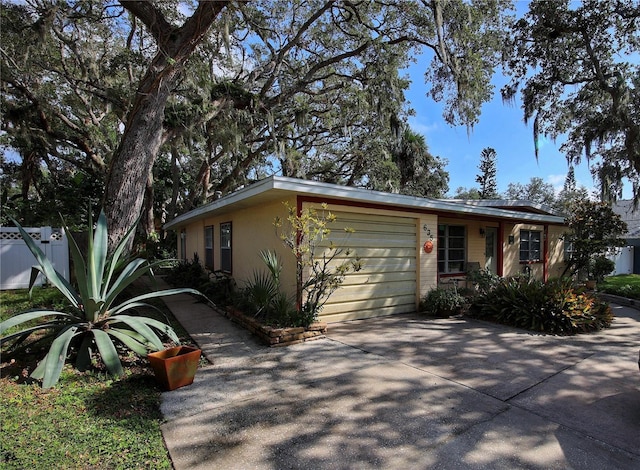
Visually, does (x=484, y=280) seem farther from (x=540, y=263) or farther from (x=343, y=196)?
(x=540, y=263)

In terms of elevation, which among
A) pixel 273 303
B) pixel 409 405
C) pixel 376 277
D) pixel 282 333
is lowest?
pixel 409 405

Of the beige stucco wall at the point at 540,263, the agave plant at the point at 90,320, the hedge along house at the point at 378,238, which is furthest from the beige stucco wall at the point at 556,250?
the agave plant at the point at 90,320

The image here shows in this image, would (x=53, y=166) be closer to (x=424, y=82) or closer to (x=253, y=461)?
(x=424, y=82)

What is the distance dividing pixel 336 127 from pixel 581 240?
34.8 feet

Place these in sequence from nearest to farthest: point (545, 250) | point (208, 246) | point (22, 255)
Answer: point (22, 255)
point (208, 246)
point (545, 250)

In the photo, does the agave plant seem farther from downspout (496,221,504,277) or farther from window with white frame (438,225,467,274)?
downspout (496,221,504,277)

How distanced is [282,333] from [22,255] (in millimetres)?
7772

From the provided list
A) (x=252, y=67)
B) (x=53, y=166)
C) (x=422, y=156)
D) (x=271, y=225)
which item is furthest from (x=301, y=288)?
(x=53, y=166)

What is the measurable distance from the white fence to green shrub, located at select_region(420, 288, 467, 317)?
29.1 ft

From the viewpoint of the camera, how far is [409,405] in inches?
129

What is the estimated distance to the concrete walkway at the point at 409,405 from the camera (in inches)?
98.7

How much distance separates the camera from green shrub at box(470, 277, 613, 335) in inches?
245

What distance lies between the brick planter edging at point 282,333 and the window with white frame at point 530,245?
29.3 ft

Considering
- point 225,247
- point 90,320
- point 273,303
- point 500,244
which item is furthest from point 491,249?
point 90,320
